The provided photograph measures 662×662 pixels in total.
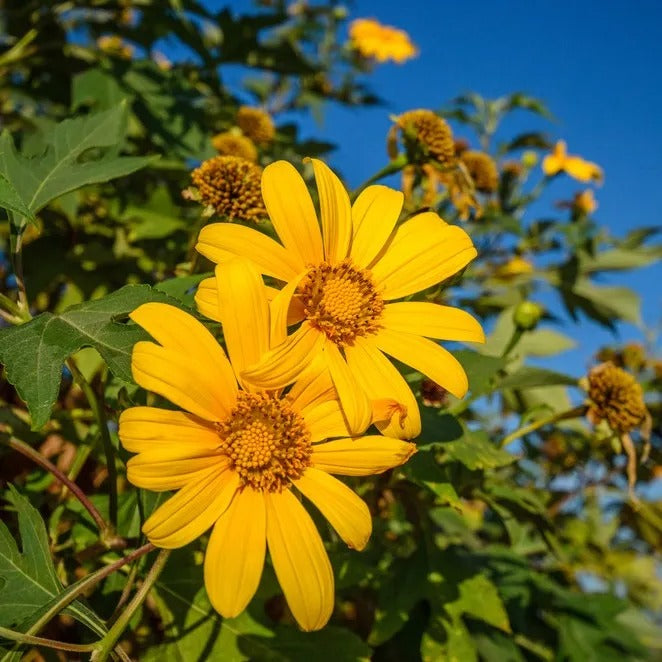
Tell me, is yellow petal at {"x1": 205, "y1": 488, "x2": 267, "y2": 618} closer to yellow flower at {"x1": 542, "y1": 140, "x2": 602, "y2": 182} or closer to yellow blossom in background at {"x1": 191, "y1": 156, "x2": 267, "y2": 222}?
yellow blossom in background at {"x1": 191, "y1": 156, "x2": 267, "y2": 222}

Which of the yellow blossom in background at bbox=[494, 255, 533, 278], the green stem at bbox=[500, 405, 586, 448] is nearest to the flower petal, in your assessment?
the green stem at bbox=[500, 405, 586, 448]

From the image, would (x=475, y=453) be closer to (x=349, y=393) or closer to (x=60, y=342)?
(x=349, y=393)

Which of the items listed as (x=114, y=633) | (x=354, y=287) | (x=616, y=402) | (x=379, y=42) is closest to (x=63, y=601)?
(x=114, y=633)

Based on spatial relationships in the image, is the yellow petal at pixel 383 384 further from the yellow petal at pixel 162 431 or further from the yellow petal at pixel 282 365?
the yellow petal at pixel 162 431

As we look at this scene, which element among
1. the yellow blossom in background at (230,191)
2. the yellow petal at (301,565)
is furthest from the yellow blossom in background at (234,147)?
the yellow petal at (301,565)

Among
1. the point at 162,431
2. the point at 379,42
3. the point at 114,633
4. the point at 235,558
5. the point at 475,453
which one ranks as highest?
the point at 379,42
